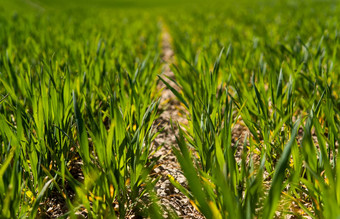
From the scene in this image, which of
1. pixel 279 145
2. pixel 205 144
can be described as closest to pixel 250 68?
pixel 279 145

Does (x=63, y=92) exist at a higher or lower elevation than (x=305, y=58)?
lower

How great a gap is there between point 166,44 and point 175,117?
352 cm

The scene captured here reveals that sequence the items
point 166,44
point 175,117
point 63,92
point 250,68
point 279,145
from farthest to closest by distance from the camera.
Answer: point 166,44 < point 250,68 < point 175,117 < point 63,92 < point 279,145

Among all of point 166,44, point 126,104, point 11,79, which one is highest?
point 166,44

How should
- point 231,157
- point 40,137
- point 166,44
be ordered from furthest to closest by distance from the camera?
point 166,44
point 40,137
point 231,157

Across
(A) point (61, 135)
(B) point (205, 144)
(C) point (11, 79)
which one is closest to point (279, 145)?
(B) point (205, 144)

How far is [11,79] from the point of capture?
1.85 meters

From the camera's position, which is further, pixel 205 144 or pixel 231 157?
pixel 205 144

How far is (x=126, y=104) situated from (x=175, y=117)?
2.38ft

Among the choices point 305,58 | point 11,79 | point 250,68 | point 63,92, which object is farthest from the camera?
point 250,68

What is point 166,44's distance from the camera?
545 cm

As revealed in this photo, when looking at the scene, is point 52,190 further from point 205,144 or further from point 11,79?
point 11,79

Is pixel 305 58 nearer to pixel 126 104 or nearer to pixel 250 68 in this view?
pixel 250 68

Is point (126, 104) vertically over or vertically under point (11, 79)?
under
